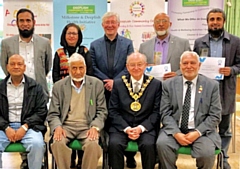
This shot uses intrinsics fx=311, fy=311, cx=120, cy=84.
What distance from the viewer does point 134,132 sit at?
310 centimetres

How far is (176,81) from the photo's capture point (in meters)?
3.21

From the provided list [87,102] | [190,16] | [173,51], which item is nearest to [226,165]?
[173,51]

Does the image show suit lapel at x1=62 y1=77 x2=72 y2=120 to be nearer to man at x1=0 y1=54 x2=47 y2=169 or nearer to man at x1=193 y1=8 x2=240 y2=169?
man at x1=0 y1=54 x2=47 y2=169

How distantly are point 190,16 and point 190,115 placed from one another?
217cm

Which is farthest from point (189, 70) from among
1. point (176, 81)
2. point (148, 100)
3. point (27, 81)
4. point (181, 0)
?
point (181, 0)

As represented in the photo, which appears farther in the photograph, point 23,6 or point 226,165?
point 23,6

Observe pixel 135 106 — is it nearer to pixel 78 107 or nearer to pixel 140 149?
pixel 140 149

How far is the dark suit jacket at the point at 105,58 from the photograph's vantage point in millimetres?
3691

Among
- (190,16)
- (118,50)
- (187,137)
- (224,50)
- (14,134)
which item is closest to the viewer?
(187,137)

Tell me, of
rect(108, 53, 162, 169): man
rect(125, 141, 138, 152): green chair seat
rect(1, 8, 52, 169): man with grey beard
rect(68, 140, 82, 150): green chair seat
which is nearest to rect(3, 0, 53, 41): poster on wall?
rect(1, 8, 52, 169): man with grey beard

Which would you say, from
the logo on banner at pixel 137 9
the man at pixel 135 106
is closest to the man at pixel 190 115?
the man at pixel 135 106

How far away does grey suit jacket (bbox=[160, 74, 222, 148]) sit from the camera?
3.05 metres

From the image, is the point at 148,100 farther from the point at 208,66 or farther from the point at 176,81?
the point at 208,66

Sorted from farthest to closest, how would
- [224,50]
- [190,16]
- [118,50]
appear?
[190,16] < [118,50] < [224,50]
